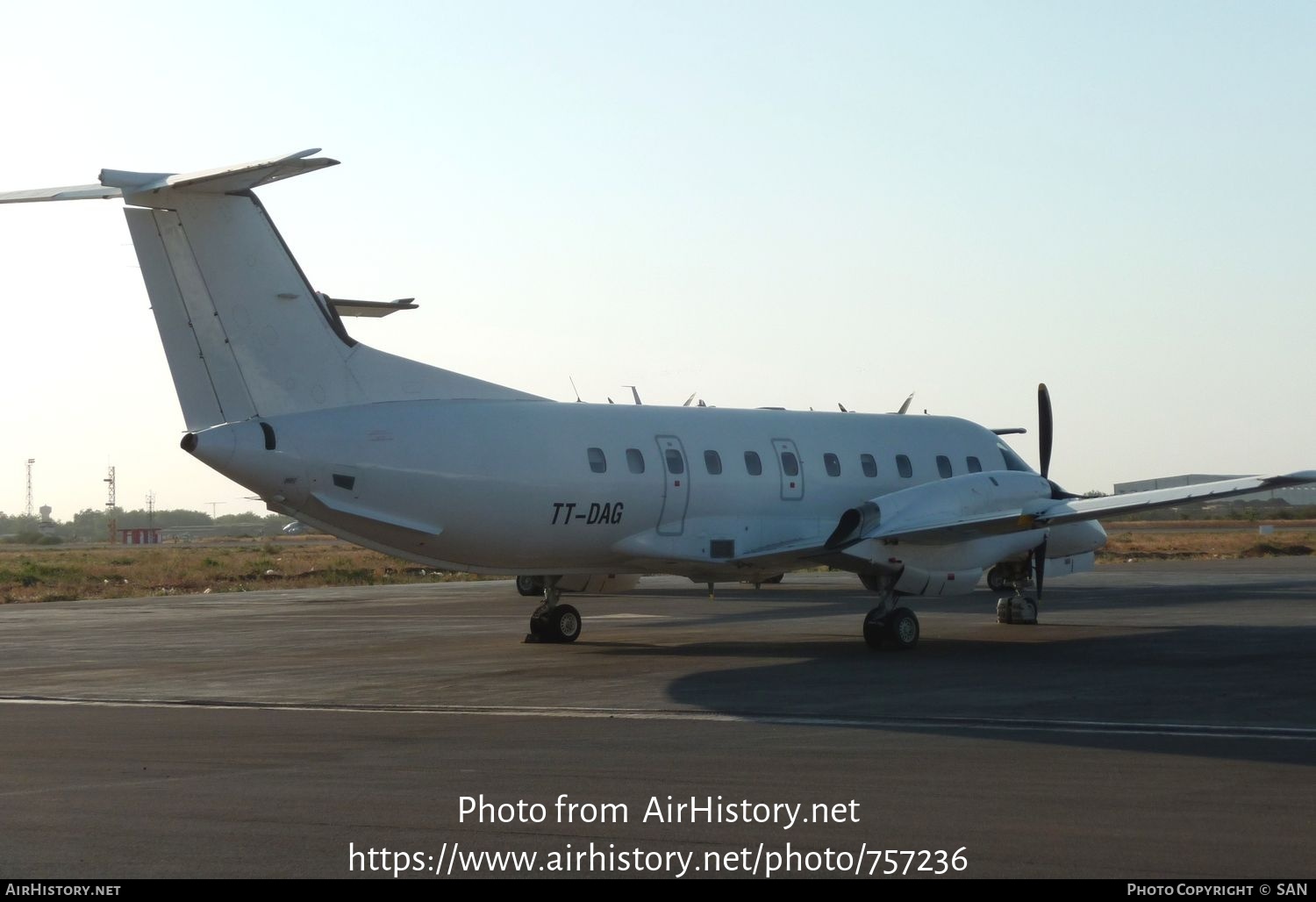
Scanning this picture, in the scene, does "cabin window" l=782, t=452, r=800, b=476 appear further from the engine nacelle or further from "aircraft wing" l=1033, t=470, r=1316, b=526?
"aircraft wing" l=1033, t=470, r=1316, b=526

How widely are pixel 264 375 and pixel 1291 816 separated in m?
11.9

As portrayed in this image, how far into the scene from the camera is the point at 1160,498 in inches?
727

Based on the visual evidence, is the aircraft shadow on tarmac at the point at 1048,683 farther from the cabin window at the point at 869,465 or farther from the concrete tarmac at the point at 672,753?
the cabin window at the point at 869,465

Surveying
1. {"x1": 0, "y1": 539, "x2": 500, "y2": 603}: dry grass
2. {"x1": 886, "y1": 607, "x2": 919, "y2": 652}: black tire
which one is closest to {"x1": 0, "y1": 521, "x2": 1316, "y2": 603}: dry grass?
{"x1": 0, "y1": 539, "x2": 500, "y2": 603}: dry grass

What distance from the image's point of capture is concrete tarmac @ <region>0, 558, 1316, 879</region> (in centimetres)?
705

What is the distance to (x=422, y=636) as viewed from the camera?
22234mm

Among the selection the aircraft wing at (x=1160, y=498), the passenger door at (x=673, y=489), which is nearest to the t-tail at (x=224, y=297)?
the passenger door at (x=673, y=489)

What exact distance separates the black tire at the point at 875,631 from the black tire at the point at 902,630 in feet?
0.26

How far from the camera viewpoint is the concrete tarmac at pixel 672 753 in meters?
7.05

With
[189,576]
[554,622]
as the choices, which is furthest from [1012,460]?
[189,576]

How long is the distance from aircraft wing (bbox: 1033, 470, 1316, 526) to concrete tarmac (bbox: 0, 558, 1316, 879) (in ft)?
5.89

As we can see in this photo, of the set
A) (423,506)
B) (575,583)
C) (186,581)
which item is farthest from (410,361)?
(186,581)

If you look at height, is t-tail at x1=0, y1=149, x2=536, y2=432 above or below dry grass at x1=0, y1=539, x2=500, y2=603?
above
